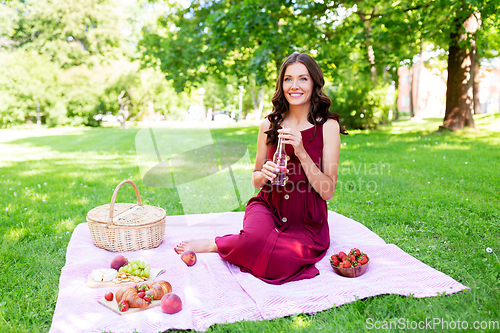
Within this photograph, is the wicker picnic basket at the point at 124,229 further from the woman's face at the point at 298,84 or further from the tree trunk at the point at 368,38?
the tree trunk at the point at 368,38

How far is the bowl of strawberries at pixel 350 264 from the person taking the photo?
118 inches

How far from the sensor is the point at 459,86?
38.2 ft

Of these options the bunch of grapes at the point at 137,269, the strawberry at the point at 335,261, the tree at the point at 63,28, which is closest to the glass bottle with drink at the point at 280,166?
the strawberry at the point at 335,261

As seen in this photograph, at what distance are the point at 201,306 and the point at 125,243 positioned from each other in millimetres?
1339

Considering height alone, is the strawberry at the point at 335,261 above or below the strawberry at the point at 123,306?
below

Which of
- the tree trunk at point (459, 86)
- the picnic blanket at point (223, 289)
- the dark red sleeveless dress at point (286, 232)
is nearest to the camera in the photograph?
the picnic blanket at point (223, 289)

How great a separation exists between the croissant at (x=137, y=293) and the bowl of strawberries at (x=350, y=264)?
4.46ft

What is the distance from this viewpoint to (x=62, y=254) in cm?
363

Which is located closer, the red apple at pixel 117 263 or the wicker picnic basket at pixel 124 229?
the red apple at pixel 117 263

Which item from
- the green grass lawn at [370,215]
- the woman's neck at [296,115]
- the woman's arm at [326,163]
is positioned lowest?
the green grass lawn at [370,215]

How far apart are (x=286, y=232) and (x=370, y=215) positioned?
1.82 meters

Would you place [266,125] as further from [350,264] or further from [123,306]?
[123,306]

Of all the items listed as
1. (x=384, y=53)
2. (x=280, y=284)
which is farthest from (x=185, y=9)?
(x=280, y=284)

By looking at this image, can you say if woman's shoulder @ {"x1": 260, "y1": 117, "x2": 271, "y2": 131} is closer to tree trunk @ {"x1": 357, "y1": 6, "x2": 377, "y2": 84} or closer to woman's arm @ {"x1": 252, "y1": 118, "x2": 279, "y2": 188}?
woman's arm @ {"x1": 252, "y1": 118, "x2": 279, "y2": 188}
